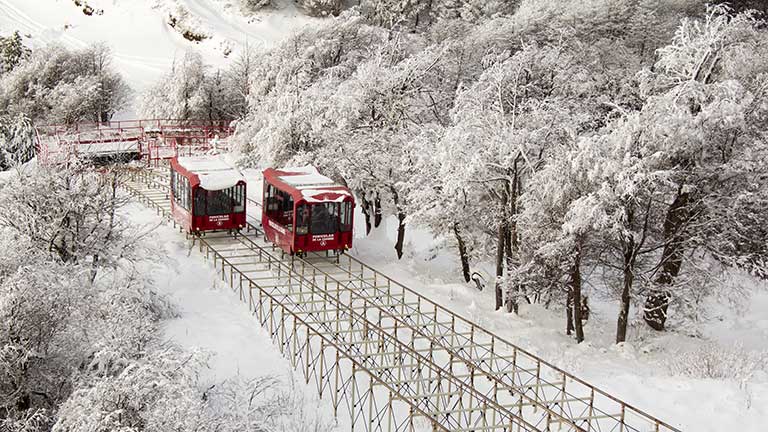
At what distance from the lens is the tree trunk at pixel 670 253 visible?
2436 centimetres

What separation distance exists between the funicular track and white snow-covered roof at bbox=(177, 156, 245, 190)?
218cm

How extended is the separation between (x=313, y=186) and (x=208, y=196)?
14.2 ft

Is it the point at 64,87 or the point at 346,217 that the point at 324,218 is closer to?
the point at 346,217

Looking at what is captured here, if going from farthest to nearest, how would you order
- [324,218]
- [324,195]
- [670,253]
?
[324,218], [324,195], [670,253]

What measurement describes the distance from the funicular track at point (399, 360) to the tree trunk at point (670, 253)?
5231mm

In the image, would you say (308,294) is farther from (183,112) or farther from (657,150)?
(183,112)

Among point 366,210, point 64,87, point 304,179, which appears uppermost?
point 64,87

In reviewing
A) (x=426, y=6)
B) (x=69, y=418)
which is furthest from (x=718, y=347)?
(x=426, y=6)

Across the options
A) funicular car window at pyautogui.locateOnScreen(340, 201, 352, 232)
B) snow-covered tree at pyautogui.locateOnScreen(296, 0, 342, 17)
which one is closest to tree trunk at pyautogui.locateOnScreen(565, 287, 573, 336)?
funicular car window at pyautogui.locateOnScreen(340, 201, 352, 232)

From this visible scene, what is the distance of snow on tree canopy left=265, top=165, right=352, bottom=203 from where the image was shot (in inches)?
1131

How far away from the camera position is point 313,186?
29.6m

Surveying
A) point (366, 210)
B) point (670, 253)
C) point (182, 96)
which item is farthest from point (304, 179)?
point (182, 96)

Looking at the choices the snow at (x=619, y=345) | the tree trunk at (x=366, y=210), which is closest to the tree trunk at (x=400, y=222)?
the snow at (x=619, y=345)

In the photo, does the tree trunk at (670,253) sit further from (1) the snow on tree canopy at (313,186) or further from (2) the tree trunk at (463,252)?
(1) the snow on tree canopy at (313,186)
